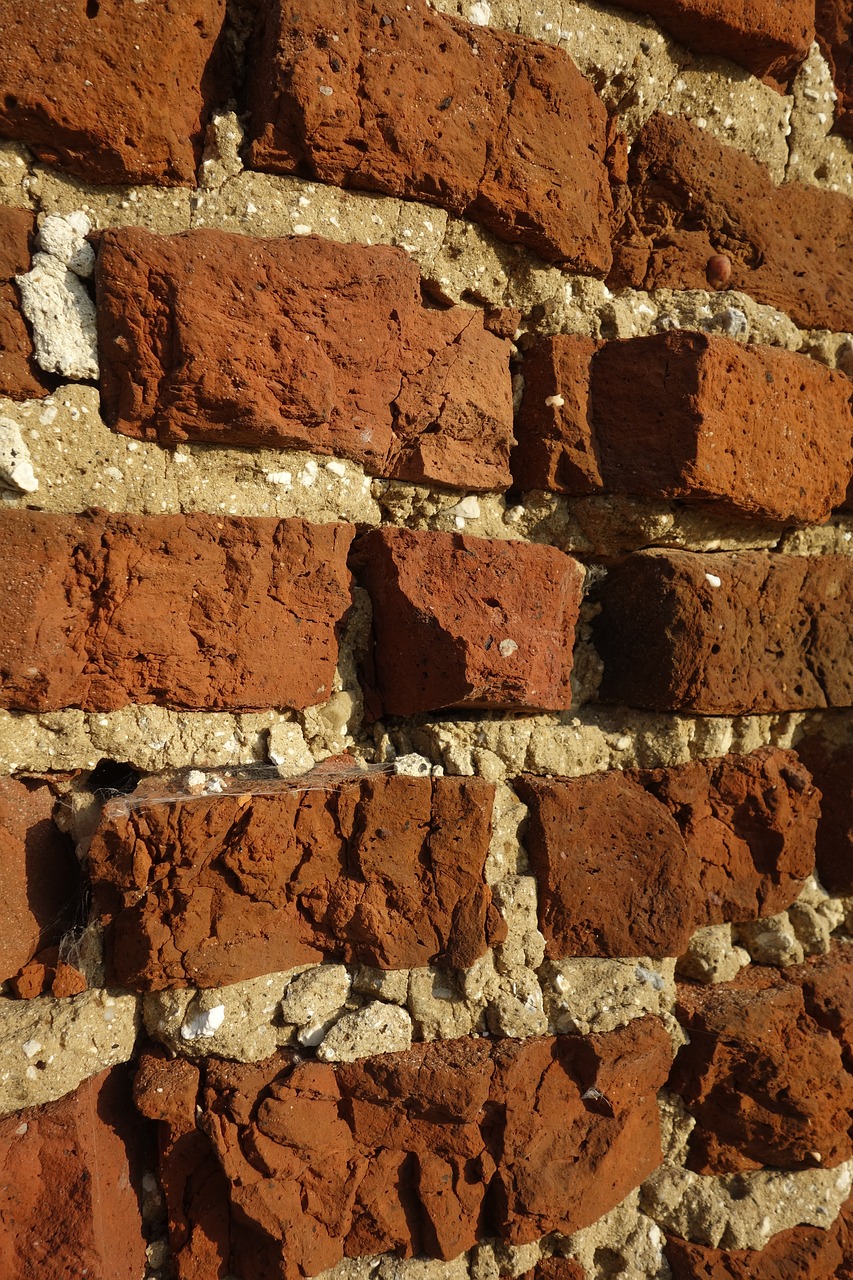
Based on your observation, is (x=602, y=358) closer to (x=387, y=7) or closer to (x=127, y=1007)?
(x=387, y=7)

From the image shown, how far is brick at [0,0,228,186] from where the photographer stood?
1039 millimetres

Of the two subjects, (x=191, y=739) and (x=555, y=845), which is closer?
(x=191, y=739)

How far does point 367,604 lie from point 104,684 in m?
0.37

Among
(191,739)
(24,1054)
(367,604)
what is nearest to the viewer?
(24,1054)

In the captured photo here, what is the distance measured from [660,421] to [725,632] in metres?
0.33

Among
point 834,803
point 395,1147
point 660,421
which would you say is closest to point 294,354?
point 660,421

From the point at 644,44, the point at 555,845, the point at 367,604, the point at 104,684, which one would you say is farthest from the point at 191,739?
the point at 644,44

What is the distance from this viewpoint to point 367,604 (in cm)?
129

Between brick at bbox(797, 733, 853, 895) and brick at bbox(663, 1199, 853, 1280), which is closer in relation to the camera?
brick at bbox(663, 1199, 853, 1280)

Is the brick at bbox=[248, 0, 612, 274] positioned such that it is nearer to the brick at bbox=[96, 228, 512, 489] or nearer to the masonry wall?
the masonry wall

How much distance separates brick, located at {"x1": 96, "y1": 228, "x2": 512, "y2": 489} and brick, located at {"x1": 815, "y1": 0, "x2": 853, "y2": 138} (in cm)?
86

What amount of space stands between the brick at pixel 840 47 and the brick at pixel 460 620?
1.03m

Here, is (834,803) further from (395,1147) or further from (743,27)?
(743,27)

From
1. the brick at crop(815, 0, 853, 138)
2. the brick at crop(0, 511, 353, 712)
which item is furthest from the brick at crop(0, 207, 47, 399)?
the brick at crop(815, 0, 853, 138)
